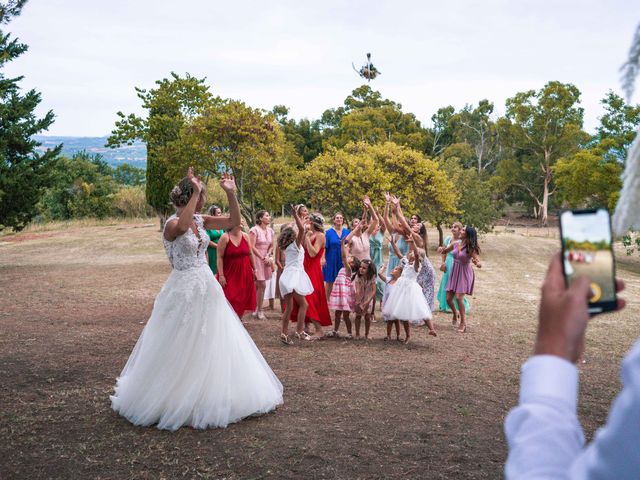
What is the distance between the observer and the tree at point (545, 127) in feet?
168

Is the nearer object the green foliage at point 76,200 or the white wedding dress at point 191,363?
the white wedding dress at point 191,363

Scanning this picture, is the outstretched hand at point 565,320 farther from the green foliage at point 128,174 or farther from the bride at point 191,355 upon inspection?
the green foliage at point 128,174

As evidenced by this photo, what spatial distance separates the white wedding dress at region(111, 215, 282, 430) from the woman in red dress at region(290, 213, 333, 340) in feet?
13.8

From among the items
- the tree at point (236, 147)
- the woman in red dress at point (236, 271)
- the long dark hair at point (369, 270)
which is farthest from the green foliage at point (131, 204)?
the long dark hair at point (369, 270)

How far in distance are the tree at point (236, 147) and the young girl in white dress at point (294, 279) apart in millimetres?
12110

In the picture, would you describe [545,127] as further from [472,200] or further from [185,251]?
[185,251]

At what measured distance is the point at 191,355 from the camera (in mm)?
6141

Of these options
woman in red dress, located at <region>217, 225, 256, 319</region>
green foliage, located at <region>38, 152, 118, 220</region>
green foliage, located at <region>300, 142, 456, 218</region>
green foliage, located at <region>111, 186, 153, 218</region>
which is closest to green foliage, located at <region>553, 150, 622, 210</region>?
green foliage, located at <region>300, 142, 456, 218</region>

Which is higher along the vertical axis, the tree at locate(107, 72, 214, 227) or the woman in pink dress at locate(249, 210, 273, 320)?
the tree at locate(107, 72, 214, 227)

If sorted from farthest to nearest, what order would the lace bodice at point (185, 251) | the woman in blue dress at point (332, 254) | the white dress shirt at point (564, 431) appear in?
the woman in blue dress at point (332, 254)
the lace bodice at point (185, 251)
the white dress shirt at point (564, 431)

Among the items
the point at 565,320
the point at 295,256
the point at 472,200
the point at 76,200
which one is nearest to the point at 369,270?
the point at 295,256

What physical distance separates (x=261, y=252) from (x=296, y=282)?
2.93 meters

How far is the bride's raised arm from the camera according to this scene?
19.4 feet

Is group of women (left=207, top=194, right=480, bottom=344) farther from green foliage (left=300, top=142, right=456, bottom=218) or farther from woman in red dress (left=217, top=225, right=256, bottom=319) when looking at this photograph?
green foliage (left=300, top=142, right=456, bottom=218)
